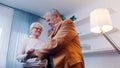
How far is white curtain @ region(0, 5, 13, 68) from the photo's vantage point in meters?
2.37

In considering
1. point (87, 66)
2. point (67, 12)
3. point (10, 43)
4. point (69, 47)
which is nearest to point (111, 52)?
point (87, 66)

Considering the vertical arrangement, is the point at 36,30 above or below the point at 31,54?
above

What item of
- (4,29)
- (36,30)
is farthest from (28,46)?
(4,29)

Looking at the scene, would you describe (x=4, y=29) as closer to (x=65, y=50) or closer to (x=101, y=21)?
(x=65, y=50)

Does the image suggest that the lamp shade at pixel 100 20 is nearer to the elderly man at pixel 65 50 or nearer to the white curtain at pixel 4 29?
the elderly man at pixel 65 50

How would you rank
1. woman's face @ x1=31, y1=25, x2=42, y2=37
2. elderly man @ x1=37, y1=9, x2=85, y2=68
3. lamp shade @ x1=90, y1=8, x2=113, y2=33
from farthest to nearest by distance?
woman's face @ x1=31, y1=25, x2=42, y2=37 → lamp shade @ x1=90, y1=8, x2=113, y2=33 → elderly man @ x1=37, y1=9, x2=85, y2=68

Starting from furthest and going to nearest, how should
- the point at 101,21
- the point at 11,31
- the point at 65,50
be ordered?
the point at 11,31 < the point at 101,21 < the point at 65,50

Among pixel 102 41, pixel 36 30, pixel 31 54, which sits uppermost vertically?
pixel 36 30

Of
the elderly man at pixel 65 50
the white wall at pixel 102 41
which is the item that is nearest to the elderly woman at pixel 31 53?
the elderly man at pixel 65 50

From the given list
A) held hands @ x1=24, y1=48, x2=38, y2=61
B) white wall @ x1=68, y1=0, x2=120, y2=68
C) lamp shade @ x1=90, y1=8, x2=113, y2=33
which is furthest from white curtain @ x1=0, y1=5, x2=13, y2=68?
lamp shade @ x1=90, y1=8, x2=113, y2=33

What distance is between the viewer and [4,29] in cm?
254

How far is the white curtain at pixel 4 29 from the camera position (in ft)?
7.78

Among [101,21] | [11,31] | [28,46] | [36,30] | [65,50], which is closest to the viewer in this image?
[65,50]

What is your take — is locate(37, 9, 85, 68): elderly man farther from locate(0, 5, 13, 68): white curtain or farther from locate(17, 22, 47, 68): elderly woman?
locate(0, 5, 13, 68): white curtain
